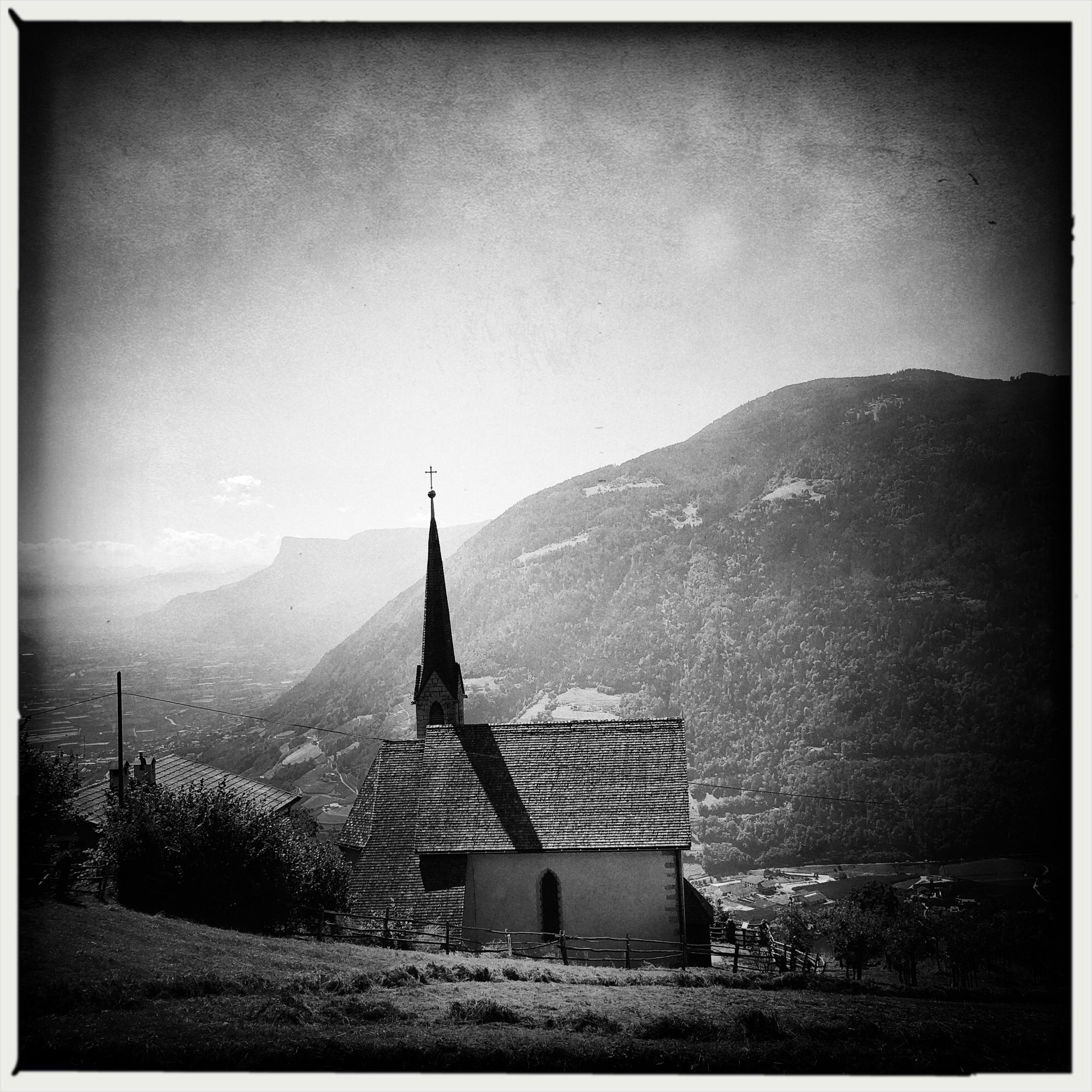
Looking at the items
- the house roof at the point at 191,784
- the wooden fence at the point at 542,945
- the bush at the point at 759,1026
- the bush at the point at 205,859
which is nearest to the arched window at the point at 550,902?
the wooden fence at the point at 542,945

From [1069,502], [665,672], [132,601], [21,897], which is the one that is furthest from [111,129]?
[665,672]

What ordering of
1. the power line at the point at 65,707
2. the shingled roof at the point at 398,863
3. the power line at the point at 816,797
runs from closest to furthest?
the power line at the point at 65,707, the shingled roof at the point at 398,863, the power line at the point at 816,797

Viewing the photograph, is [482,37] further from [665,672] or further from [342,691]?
[665,672]

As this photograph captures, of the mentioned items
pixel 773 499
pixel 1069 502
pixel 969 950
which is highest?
pixel 773 499

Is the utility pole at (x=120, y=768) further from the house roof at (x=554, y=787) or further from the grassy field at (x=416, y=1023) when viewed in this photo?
the house roof at (x=554, y=787)

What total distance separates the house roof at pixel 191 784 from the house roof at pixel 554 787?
2839 millimetres

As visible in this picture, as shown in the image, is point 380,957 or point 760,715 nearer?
point 380,957

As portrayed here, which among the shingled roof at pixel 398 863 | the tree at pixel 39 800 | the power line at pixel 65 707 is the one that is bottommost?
the shingled roof at pixel 398 863

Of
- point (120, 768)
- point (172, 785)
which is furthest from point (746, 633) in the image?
point (120, 768)

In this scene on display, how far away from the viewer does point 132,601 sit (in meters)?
10.2

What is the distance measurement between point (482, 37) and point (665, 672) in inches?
1411

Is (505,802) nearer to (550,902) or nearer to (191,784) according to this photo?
(550,902)

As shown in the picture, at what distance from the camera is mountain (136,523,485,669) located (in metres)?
12.5

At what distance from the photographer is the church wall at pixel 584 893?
453 inches
